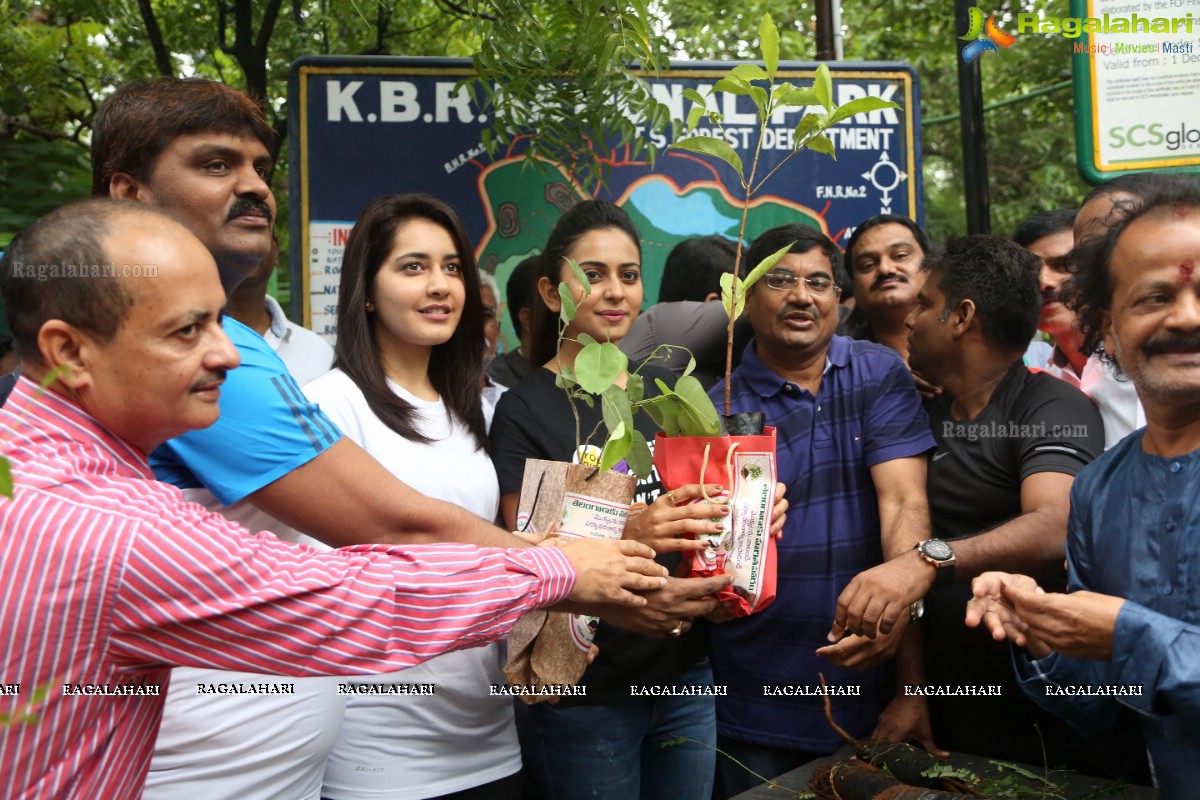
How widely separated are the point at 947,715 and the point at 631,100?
2662mm

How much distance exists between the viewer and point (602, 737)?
8.91 feet

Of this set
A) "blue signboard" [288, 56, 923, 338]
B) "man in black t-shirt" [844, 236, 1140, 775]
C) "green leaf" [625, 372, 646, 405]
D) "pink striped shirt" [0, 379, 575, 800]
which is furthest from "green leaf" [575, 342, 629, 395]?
"blue signboard" [288, 56, 923, 338]

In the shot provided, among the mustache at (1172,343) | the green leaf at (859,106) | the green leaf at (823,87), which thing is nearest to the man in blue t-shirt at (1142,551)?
the mustache at (1172,343)

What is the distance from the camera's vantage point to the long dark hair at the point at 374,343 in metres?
2.66

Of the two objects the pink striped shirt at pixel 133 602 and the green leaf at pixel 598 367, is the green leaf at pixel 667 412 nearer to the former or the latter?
the green leaf at pixel 598 367

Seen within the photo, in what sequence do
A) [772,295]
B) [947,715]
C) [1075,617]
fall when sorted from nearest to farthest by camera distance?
[1075,617]
[947,715]
[772,295]

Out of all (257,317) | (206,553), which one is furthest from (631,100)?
(206,553)

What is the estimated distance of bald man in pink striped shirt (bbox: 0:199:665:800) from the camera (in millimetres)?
1444

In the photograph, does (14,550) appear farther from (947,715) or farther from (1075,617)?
(947,715)

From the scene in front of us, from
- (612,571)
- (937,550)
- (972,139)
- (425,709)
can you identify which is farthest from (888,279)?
(425,709)

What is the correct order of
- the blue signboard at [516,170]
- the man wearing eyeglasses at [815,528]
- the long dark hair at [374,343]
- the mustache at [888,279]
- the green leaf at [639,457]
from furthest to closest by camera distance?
the blue signboard at [516,170], the mustache at [888,279], the man wearing eyeglasses at [815,528], the long dark hair at [374,343], the green leaf at [639,457]

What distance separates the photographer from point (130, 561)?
Answer: 4.80ft

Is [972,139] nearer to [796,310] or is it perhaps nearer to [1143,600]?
[796,310]

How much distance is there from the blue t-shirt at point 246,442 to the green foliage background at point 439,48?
4.55ft
